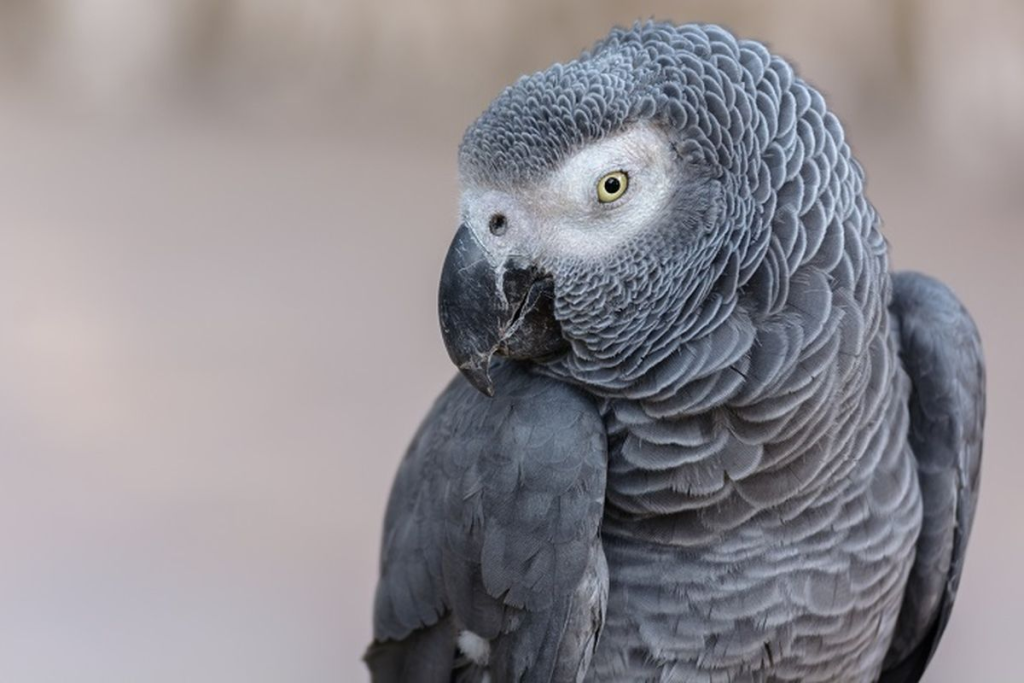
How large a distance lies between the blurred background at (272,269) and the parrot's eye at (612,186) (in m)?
1.44

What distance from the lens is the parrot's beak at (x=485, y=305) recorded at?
1.17 metres

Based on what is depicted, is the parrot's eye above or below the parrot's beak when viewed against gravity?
above

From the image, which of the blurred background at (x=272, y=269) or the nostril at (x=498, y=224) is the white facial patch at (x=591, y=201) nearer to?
the nostril at (x=498, y=224)

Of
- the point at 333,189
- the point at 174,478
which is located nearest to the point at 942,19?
the point at 333,189

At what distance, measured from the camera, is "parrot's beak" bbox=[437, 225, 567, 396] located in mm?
1174

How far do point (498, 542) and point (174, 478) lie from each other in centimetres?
147

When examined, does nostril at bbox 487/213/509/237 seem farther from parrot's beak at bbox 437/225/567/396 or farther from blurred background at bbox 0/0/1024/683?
blurred background at bbox 0/0/1024/683

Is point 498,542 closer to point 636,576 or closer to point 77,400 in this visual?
point 636,576

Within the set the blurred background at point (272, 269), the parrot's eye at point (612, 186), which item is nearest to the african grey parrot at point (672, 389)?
the parrot's eye at point (612, 186)

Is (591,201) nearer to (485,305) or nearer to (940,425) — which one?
(485,305)

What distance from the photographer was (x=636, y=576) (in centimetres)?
130

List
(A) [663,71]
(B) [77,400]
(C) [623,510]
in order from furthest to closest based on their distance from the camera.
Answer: (B) [77,400] → (C) [623,510] → (A) [663,71]

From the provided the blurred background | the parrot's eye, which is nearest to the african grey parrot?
the parrot's eye

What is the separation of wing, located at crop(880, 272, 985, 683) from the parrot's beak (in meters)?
0.56
